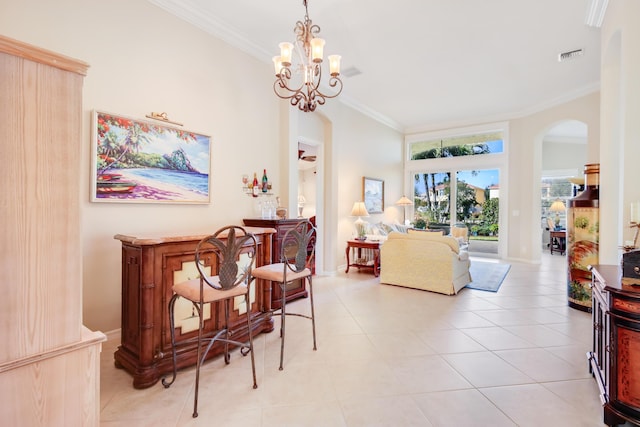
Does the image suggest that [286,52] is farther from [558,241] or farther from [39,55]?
[558,241]

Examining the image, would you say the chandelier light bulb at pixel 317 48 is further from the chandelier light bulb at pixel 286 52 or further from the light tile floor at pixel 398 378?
the light tile floor at pixel 398 378

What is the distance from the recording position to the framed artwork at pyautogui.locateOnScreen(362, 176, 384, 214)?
6617 millimetres

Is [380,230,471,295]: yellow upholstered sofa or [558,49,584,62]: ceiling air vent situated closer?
[558,49,584,62]: ceiling air vent

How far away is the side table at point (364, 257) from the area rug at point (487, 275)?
157 cm

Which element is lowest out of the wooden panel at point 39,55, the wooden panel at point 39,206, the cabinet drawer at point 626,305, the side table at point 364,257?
the side table at point 364,257

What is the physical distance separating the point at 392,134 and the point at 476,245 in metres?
3.66

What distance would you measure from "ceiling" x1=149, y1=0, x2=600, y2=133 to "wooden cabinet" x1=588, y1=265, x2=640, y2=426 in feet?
10.3

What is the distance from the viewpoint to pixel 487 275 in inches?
218

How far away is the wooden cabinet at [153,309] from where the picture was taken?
6.83 feet

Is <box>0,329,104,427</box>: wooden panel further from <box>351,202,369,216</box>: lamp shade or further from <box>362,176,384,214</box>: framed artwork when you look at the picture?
<box>362,176,384,214</box>: framed artwork

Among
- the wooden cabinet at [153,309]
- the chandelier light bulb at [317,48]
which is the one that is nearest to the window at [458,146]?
Answer: the chandelier light bulb at [317,48]

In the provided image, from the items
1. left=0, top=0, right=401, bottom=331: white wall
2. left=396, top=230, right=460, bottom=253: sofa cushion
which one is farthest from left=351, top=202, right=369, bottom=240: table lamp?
left=0, top=0, right=401, bottom=331: white wall

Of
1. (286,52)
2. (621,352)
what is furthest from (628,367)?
(286,52)

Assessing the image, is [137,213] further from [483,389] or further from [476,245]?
[476,245]
